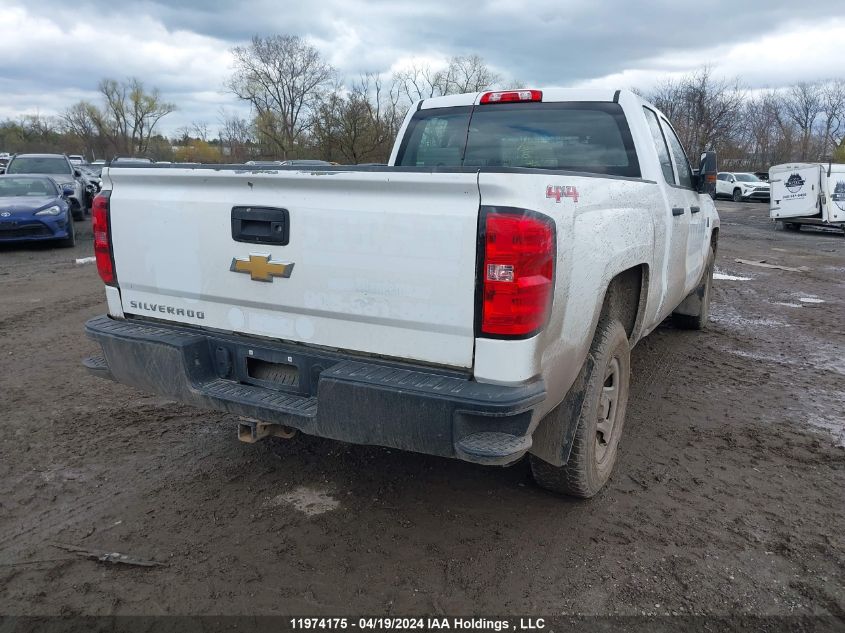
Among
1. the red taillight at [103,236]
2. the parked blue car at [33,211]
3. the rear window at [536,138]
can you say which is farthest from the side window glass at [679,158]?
the parked blue car at [33,211]

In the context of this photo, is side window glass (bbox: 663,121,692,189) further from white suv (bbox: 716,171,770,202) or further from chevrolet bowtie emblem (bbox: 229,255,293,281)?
white suv (bbox: 716,171,770,202)

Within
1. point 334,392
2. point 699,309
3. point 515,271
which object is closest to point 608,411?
point 515,271

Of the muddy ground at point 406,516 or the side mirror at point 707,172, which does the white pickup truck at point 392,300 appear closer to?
the muddy ground at point 406,516

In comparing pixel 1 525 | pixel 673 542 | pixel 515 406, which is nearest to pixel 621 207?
pixel 515 406

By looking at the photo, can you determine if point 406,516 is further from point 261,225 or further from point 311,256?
point 261,225

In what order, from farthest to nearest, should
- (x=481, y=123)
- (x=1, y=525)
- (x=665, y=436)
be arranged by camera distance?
(x=481, y=123), (x=665, y=436), (x=1, y=525)

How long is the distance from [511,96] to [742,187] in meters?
32.8

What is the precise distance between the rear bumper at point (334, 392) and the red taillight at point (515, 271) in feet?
0.83

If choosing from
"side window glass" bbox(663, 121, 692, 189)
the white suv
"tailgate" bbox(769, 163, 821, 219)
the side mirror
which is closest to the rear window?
"side window glass" bbox(663, 121, 692, 189)

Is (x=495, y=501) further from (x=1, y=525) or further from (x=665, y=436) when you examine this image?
(x=1, y=525)

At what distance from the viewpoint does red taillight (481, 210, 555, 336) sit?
2.30m

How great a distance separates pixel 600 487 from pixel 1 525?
2884 mm

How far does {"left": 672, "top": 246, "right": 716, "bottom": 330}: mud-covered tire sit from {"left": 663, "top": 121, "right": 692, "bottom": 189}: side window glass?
1.47 metres

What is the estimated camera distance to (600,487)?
332cm
